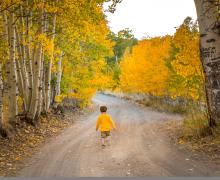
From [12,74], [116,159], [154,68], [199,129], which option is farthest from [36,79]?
[154,68]

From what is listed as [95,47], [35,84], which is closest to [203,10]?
[35,84]

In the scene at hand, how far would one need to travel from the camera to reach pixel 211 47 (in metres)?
13.5

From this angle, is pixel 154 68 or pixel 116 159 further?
pixel 154 68

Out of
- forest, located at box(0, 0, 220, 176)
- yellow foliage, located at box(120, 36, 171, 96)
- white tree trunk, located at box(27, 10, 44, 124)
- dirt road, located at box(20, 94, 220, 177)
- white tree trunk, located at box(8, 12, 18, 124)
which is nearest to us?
dirt road, located at box(20, 94, 220, 177)

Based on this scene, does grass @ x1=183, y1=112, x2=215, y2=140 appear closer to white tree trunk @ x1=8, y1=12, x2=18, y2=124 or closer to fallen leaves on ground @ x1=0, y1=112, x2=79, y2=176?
fallen leaves on ground @ x1=0, y1=112, x2=79, y2=176

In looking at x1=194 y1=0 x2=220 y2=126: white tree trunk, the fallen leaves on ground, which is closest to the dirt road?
the fallen leaves on ground

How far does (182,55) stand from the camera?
2162 centimetres

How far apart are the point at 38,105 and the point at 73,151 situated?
7863 mm

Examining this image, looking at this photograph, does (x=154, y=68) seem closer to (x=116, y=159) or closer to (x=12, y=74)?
(x=12, y=74)

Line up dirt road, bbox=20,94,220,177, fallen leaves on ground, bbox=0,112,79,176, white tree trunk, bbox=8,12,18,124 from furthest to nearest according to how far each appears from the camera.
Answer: white tree trunk, bbox=8,12,18,124 → fallen leaves on ground, bbox=0,112,79,176 → dirt road, bbox=20,94,220,177

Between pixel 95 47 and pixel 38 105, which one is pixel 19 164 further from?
pixel 95 47

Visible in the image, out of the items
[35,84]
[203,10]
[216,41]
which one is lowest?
[35,84]

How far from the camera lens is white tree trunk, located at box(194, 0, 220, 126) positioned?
13422mm

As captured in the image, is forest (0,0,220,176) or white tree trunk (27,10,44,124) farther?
white tree trunk (27,10,44,124)
